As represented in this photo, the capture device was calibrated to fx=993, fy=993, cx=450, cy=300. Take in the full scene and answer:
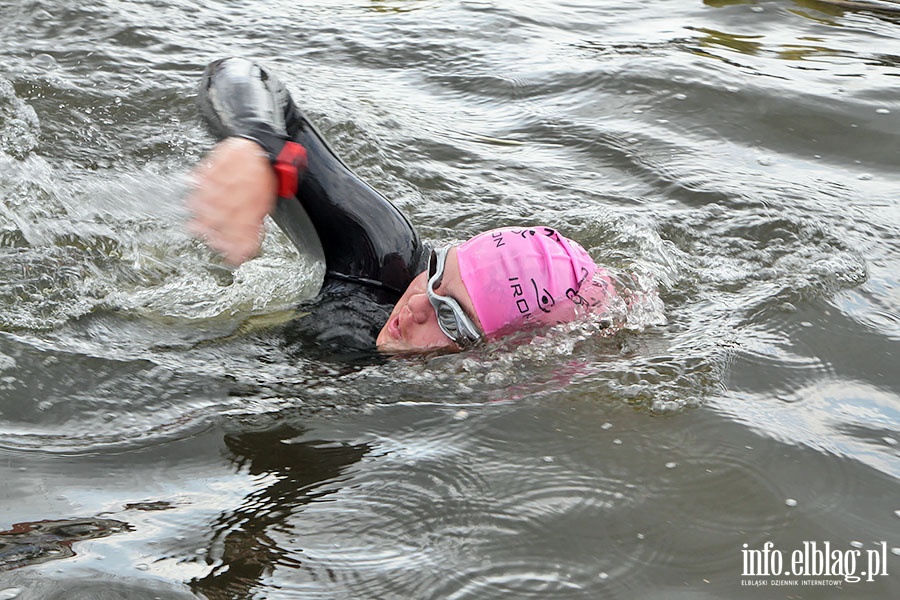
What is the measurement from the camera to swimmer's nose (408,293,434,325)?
12.7ft

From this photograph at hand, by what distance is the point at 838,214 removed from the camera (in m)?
5.28

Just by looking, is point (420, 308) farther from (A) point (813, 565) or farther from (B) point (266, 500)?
(A) point (813, 565)

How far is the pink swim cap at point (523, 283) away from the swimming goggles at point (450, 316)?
0.18 ft

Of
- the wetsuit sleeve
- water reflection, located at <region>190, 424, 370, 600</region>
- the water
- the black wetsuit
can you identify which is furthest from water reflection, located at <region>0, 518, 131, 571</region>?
the wetsuit sleeve

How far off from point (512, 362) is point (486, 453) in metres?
0.59

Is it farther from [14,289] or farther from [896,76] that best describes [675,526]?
[896,76]

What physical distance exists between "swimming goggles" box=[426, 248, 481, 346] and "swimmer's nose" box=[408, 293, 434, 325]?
0.09 feet

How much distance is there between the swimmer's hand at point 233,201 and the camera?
125 inches

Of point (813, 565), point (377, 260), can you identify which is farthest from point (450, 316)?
point (813, 565)

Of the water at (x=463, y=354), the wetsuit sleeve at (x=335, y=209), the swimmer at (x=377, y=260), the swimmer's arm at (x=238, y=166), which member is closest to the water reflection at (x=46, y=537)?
the water at (x=463, y=354)

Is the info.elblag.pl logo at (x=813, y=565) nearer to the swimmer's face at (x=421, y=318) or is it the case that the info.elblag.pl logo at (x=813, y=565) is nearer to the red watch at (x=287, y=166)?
the swimmer's face at (x=421, y=318)

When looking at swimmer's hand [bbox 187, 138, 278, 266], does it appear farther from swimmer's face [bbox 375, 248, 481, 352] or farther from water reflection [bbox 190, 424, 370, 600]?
swimmer's face [bbox 375, 248, 481, 352]

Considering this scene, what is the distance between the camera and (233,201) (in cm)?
320

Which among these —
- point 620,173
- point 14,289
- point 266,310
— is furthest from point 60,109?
point 620,173
